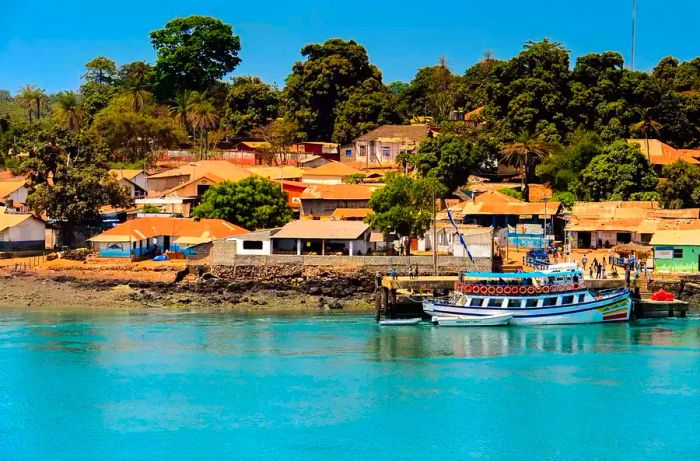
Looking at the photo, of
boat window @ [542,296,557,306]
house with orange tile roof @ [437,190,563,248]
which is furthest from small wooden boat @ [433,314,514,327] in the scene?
house with orange tile roof @ [437,190,563,248]

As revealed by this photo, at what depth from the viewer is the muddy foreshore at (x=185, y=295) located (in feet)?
176

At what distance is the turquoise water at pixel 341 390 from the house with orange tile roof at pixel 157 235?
37.4 ft

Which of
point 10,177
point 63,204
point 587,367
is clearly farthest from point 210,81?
point 587,367

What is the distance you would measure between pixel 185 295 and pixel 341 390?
18.3m

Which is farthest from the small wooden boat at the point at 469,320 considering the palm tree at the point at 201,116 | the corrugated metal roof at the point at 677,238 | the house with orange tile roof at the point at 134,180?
the palm tree at the point at 201,116

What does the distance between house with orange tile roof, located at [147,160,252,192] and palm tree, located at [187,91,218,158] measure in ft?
31.0

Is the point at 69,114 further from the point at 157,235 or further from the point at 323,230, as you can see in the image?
the point at 323,230

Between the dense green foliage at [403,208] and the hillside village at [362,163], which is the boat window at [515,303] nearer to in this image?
the hillside village at [362,163]

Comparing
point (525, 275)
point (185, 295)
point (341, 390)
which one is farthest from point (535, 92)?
point (341, 390)

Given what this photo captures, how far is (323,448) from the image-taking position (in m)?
32.9

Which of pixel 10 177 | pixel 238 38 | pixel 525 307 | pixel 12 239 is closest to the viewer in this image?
pixel 525 307

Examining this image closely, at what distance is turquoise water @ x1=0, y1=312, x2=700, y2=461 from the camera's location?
33.5 metres

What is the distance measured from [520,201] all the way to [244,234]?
752 inches

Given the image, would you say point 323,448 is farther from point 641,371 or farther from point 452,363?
point 641,371
